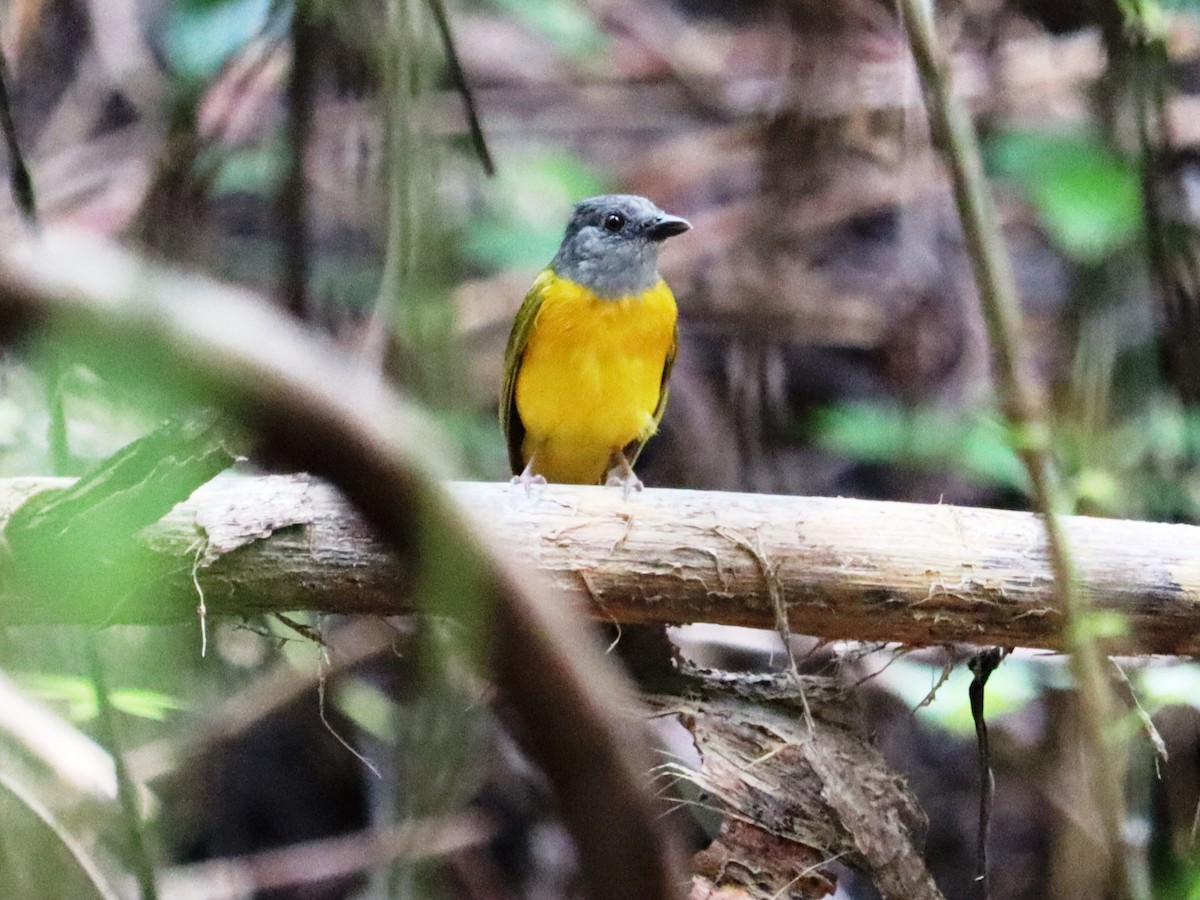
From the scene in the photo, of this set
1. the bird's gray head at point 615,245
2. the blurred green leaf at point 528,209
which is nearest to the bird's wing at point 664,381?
the bird's gray head at point 615,245

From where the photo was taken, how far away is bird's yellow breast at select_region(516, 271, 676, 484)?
322cm

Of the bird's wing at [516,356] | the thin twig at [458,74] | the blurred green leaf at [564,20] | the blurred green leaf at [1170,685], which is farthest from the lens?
the blurred green leaf at [564,20]

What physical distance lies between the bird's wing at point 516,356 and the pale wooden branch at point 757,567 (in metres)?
1.26

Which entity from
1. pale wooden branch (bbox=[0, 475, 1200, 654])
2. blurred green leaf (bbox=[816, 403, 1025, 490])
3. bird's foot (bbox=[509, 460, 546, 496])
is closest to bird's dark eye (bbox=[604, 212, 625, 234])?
bird's foot (bbox=[509, 460, 546, 496])

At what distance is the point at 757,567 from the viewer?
2.04m

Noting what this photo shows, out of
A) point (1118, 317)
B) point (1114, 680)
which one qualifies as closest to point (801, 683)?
point (1114, 680)

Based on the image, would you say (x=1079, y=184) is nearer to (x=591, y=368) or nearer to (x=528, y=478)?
(x=591, y=368)

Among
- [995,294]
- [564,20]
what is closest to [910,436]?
[564,20]

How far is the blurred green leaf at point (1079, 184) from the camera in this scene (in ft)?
10.8

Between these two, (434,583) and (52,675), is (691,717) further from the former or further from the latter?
(434,583)

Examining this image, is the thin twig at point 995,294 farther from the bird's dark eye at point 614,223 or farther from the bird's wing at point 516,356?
the bird's dark eye at point 614,223

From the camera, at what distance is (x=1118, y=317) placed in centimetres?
406

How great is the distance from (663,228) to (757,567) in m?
1.62

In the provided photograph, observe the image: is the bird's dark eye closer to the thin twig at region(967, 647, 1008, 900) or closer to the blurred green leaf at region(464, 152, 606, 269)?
the blurred green leaf at region(464, 152, 606, 269)
